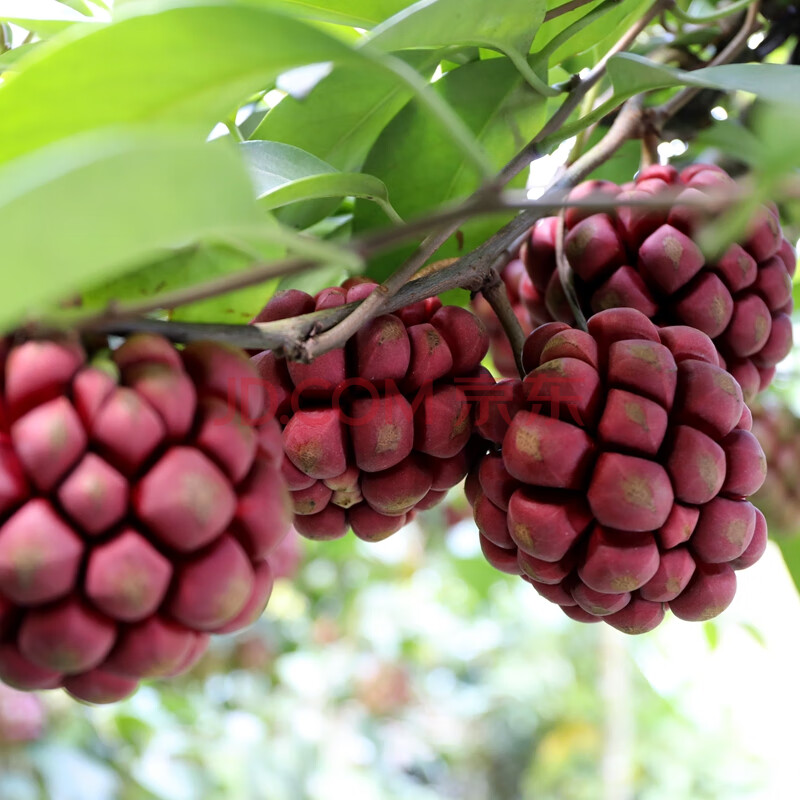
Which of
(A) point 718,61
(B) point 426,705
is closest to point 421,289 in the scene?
(A) point 718,61

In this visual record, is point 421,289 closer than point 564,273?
Yes

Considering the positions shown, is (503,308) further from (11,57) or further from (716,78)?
(11,57)

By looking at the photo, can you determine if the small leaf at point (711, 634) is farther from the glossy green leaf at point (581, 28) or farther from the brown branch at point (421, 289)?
the glossy green leaf at point (581, 28)

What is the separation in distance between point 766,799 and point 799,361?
2053 mm

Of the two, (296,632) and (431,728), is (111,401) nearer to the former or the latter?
(296,632)

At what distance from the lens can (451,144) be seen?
0.59 meters

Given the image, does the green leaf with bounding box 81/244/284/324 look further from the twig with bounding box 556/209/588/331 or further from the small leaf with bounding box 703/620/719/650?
the small leaf with bounding box 703/620/719/650

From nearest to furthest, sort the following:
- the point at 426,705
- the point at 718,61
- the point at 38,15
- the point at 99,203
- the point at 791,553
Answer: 1. the point at 99,203
2. the point at 38,15
3. the point at 718,61
4. the point at 791,553
5. the point at 426,705

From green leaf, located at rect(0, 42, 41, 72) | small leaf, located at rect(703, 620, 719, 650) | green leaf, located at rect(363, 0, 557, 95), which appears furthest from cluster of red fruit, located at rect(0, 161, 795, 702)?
small leaf, located at rect(703, 620, 719, 650)

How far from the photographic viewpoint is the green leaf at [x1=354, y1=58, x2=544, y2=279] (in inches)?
22.0

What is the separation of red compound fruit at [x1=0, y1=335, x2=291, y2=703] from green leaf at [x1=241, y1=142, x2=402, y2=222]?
124 millimetres

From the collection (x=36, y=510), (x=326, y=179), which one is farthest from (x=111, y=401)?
(x=326, y=179)

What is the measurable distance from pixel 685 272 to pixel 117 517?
379 mm

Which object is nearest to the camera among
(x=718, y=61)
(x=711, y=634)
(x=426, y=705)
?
(x=718, y=61)
